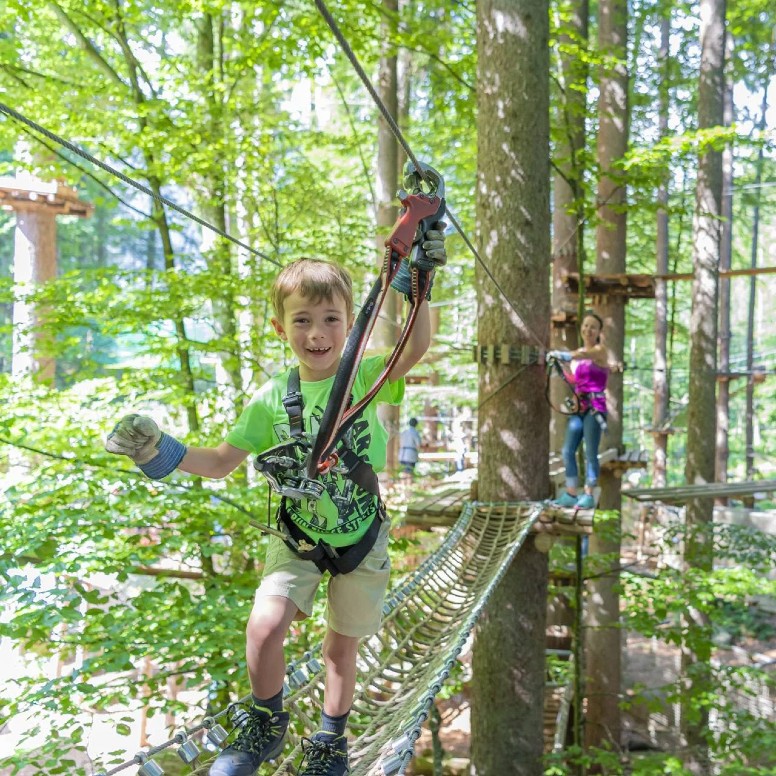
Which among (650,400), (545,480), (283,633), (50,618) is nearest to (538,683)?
(545,480)

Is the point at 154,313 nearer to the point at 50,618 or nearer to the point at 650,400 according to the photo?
the point at 50,618

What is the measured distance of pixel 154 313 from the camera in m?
4.48

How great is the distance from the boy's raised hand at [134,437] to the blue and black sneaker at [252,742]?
0.62 metres

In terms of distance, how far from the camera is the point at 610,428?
699 cm

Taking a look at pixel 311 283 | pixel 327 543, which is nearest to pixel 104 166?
pixel 311 283

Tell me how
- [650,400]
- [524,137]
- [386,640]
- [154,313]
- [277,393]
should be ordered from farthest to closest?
[650,400]
[154,313]
[524,137]
[386,640]
[277,393]

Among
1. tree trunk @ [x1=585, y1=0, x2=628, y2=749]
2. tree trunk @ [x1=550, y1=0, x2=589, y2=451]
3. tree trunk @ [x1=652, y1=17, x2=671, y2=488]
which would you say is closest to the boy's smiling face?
tree trunk @ [x1=550, y1=0, x2=589, y2=451]

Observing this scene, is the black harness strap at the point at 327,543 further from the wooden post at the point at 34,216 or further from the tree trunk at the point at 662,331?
the tree trunk at the point at 662,331

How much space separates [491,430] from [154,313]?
211 cm

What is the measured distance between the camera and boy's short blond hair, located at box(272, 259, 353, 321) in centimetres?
163

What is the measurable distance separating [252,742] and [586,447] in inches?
135

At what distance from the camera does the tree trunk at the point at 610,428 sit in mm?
7113

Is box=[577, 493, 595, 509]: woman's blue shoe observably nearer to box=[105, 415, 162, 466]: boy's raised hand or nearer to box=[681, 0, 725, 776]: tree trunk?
box=[105, 415, 162, 466]: boy's raised hand

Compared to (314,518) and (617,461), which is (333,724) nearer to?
(314,518)
